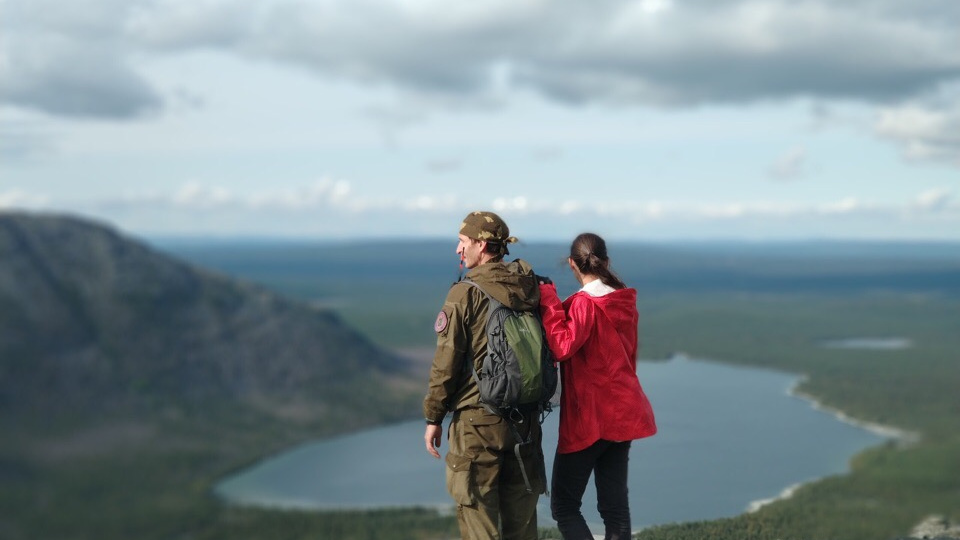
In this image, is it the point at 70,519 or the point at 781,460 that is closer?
the point at 70,519

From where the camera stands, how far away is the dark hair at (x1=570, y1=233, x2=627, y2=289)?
10602mm

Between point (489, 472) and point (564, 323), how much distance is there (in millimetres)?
1874

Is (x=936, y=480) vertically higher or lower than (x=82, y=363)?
lower

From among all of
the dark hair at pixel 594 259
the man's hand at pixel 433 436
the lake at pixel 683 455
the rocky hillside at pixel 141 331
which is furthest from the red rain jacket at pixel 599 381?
the rocky hillside at pixel 141 331

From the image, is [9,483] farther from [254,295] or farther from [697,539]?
[254,295]

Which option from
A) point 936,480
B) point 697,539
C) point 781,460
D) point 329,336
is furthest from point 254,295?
point 697,539

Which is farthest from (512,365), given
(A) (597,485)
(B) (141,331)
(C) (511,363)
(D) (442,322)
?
(B) (141,331)

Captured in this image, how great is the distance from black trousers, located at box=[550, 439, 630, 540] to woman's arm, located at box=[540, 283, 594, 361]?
1301mm

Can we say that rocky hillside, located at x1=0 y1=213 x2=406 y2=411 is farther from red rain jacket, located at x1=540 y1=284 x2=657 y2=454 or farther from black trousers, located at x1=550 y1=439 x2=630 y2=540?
red rain jacket, located at x1=540 y1=284 x2=657 y2=454

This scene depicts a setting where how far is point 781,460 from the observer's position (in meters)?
74.7

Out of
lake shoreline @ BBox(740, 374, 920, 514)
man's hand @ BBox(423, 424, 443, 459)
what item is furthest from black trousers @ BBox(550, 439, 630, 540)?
lake shoreline @ BBox(740, 374, 920, 514)

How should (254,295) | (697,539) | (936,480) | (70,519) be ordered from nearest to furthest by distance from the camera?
(697,539)
(70,519)
(936,480)
(254,295)

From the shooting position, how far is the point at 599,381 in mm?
10539

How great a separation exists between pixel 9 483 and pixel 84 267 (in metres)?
72.4
